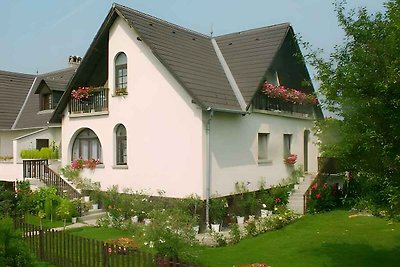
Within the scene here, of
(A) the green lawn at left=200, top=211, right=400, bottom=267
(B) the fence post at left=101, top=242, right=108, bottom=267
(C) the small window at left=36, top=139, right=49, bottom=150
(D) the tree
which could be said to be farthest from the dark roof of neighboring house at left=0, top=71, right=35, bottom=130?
(D) the tree

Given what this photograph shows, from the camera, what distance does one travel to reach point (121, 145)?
61.1ft

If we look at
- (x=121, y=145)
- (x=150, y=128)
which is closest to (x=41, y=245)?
(x=150, y=128)

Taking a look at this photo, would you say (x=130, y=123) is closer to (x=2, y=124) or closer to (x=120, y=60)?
(x=120, y=60)

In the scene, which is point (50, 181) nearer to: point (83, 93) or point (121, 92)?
point (83, 93)

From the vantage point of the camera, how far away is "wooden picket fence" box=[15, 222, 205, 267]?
27.5 feet

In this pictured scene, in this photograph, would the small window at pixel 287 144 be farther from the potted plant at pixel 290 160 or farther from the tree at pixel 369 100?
the tree at pixel 369 100

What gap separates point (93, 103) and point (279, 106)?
8872 mm

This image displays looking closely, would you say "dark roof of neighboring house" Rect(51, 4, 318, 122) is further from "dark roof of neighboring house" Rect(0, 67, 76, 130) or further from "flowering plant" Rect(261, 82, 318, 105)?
"dark roof of neighboring house" Rect(0, 67, 76, 130)

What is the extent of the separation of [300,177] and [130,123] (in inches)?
370

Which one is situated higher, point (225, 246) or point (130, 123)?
point (130, 123)

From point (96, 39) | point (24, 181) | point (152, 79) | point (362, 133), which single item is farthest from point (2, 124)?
point (362, 133)

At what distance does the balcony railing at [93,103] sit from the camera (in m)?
19.1

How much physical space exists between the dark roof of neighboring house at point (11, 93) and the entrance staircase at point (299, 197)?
59.4 feet

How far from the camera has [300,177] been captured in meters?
21.9
